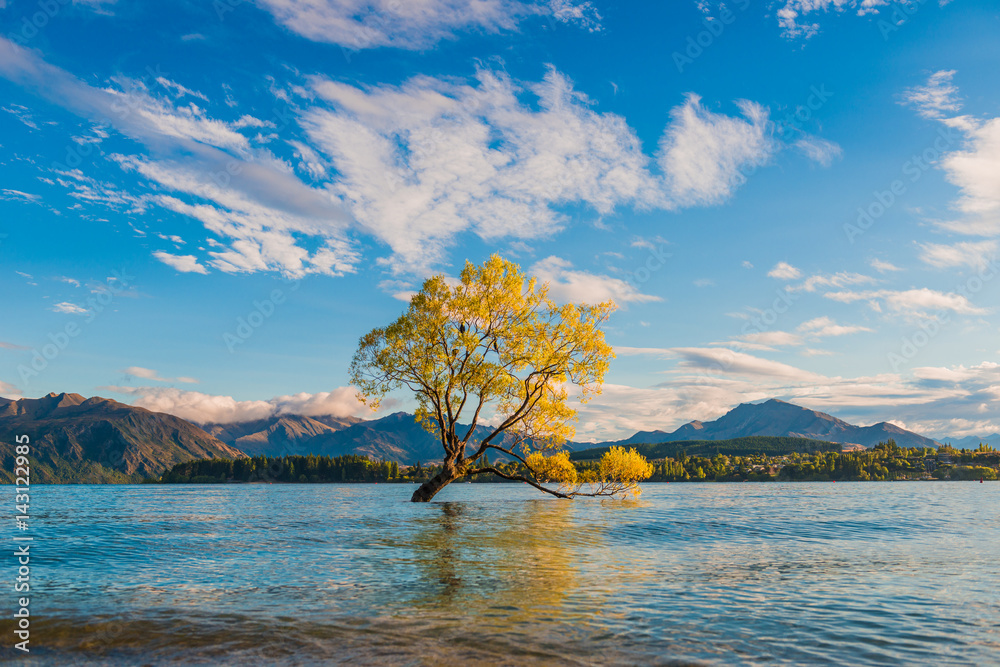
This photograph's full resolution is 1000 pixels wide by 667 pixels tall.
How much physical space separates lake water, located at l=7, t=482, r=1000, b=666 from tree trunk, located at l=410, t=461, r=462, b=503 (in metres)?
19.8

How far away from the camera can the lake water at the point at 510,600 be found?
35.0ft

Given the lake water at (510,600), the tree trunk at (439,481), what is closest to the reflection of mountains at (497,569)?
the lake water at (510,600)

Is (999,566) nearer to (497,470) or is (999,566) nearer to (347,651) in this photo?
(347,651)

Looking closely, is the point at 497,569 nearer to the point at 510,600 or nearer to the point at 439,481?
the point at 510,600

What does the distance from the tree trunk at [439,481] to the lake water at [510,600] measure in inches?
779

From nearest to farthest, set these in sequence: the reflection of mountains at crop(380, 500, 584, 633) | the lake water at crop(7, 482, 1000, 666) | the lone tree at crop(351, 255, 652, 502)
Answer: the lake water at crop(7, 482, 1000, 666) → the reflection of mountains at crop(380, 500, 584, 633) → the lone tree at crop(351, 255, 652, 502)

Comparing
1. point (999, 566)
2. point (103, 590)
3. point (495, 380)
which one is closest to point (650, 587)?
point (999, 566)

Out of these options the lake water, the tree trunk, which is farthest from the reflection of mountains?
the tree trunk

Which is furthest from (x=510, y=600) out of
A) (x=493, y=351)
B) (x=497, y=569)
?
(x=493, y=351)

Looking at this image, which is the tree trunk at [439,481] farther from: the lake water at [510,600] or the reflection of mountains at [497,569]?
the lake water at [510,600]

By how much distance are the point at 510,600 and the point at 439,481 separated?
123 ft

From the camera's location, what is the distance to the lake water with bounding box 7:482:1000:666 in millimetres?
10664

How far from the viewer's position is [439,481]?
50.8 metres

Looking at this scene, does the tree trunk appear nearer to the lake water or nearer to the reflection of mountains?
the reflection of mountains
